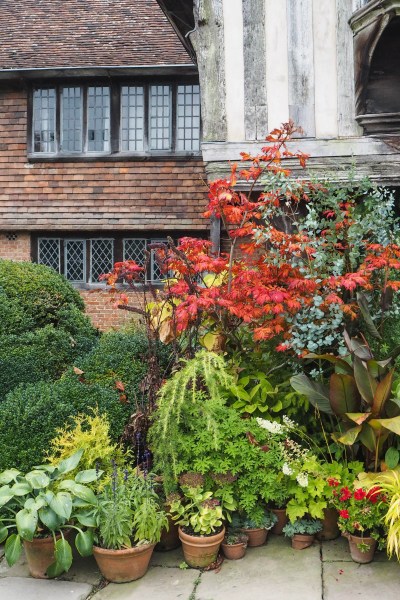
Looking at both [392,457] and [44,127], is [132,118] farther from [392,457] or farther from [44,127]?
[392,457]

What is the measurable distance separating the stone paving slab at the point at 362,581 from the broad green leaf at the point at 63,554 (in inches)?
60.2

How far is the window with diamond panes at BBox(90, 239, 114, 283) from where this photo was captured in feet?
42.4

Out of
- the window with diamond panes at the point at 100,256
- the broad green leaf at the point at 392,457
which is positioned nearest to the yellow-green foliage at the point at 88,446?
the broad green leaf at the point at 392,457

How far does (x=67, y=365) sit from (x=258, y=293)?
2.62 m

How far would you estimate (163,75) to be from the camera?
12469mm

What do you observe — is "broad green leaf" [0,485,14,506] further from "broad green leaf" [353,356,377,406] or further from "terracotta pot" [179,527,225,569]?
"broad green leaf" [353,356,377,406]

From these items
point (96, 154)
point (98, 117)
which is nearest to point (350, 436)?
point (96, 154)

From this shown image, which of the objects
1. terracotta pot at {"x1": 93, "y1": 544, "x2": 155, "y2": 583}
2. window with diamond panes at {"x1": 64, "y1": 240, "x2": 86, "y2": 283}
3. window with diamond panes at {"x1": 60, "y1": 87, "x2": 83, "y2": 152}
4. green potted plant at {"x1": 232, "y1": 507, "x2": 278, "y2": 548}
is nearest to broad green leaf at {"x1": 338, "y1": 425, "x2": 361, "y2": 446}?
green potted plant at {"x1": 232, "y1": 507, "x2": 278, "y2": 548}

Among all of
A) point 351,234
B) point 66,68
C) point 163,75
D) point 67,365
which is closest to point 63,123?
point 66,68

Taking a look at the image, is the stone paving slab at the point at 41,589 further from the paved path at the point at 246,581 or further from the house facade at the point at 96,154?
the house facade at the point at 96,154

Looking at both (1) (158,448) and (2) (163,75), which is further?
(2) (163,75)

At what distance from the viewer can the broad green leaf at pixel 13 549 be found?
4145 millimetres

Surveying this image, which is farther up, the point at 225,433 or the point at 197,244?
the point at 197,244

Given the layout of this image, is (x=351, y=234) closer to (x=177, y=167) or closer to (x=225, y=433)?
(x=225, y=433)
